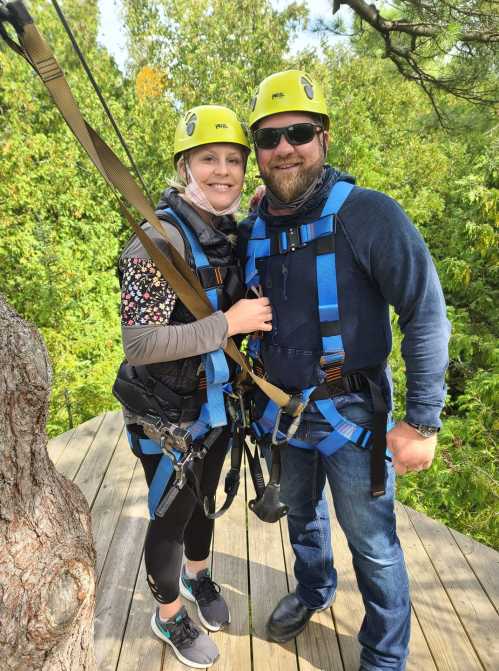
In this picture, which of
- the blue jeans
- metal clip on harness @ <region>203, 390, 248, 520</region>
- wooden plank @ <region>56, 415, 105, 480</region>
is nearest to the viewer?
the blue jeans

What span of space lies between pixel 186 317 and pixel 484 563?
2.17 metres

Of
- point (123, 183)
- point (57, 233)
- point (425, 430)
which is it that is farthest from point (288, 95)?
point (57, 233)

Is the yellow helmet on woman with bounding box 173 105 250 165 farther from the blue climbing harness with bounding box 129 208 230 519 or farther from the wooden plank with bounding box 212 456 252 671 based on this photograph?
the wooden plank with bounding box 212 456 252 671

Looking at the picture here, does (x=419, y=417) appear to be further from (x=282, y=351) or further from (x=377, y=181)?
(x=377, y=181)

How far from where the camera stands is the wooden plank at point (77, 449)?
3.43 meters

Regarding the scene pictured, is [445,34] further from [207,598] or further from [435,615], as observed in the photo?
[207,598]

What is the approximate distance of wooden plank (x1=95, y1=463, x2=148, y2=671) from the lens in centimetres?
213

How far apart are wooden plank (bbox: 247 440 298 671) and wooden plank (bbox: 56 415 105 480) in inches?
56.1

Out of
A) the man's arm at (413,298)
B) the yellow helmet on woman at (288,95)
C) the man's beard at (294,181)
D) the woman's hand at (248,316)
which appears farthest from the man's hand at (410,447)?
the yellow helmet on woman at (288,95)

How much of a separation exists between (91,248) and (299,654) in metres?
9.35

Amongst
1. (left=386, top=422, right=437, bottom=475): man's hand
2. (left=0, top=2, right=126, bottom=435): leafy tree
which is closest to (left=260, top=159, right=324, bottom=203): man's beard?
(left=386, top=422, right=437, bottom=475): man's hand

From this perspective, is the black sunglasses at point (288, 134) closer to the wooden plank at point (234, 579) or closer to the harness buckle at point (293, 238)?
the harness buckle at point (293, 238)

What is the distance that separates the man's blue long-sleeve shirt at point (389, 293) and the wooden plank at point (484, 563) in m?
1.44

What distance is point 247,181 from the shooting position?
9.18 meters
